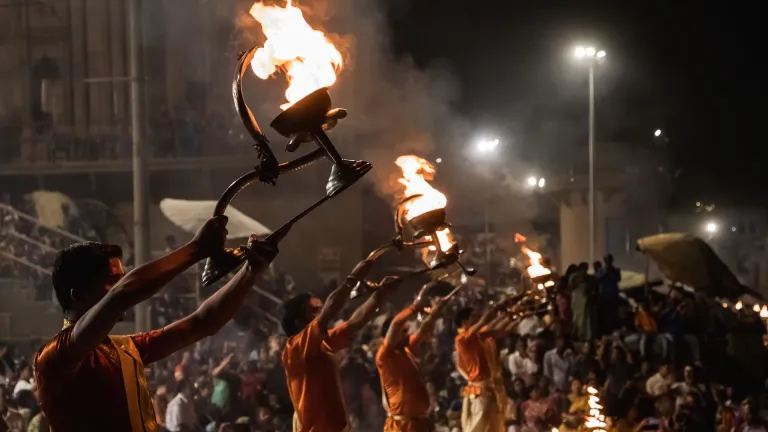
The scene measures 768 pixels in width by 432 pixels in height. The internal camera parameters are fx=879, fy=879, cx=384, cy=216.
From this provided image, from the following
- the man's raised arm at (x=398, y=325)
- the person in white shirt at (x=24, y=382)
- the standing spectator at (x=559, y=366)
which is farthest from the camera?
the standing spectator at (x=559, y=366)

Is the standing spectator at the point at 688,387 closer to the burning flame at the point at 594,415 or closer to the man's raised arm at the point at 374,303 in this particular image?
the burning flame at the point at 594,415

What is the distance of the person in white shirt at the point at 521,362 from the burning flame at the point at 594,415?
1.87 metres

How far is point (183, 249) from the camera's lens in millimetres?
2689

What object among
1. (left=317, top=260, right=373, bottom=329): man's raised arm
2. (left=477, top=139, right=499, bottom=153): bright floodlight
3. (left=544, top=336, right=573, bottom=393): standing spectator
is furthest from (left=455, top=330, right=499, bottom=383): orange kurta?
(left=477, top=139, right=499, bottom=153): bright floodlight

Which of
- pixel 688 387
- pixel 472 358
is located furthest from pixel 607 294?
pixel 472 358

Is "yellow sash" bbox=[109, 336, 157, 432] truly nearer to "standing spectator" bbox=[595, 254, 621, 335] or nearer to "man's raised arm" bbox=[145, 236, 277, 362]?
"man's raised arm" bbox=[145, 236, 277, 362]

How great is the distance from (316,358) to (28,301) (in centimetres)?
1140

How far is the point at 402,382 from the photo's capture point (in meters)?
6.93

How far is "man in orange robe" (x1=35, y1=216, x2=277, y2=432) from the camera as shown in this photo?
261cm

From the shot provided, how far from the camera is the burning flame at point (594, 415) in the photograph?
8.32 m

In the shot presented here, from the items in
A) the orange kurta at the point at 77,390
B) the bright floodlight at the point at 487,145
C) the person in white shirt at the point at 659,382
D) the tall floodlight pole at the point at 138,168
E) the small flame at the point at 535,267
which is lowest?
the orange kurta at the point at 77,390

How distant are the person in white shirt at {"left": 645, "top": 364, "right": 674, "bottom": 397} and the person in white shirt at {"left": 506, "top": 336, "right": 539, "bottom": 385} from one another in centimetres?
200

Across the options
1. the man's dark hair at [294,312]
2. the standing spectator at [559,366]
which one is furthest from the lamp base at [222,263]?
the standing spectator at [559,366]

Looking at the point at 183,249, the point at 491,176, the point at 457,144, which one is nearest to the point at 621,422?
the point at 183,249
